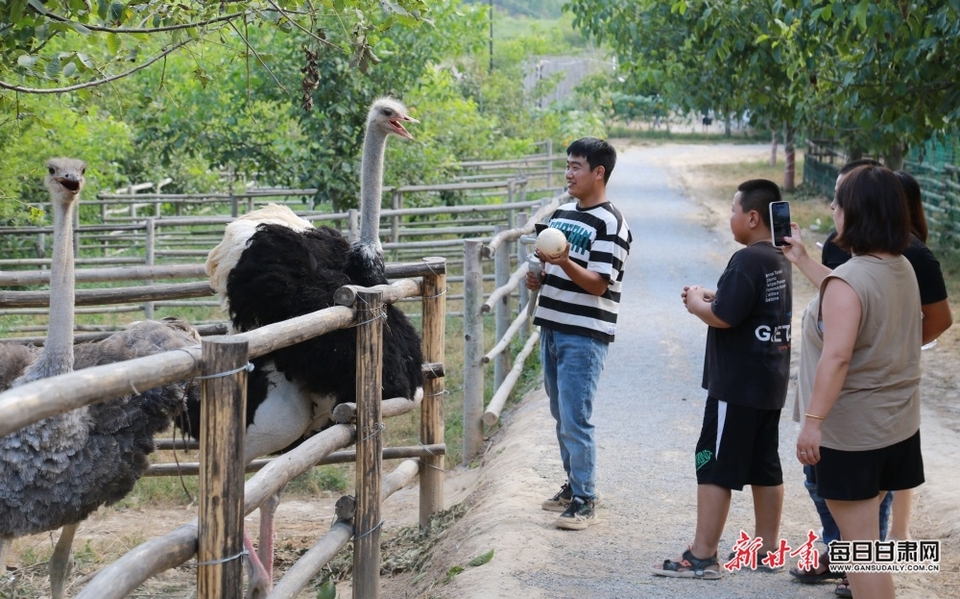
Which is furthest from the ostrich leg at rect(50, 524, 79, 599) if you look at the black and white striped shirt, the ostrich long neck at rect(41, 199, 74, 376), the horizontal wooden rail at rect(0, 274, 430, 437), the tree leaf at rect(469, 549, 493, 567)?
the black and white striped shirt

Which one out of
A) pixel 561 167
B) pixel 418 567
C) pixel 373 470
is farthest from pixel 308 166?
pixel 561 167

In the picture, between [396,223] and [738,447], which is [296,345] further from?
[396,223]

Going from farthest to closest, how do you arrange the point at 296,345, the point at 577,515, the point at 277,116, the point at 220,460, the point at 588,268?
1. the point at 277,116
2. the point at 577,515
3. the point at 588,268
4. the point at 296,345
5. the point at 220,460

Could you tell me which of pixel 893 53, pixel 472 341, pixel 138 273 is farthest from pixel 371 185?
pixel 893 53

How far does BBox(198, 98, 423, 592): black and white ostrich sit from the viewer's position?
12.9 ft

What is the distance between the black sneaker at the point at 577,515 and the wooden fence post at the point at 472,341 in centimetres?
173

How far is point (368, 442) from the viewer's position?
3596 mm

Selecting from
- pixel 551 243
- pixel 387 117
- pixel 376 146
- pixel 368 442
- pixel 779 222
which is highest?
pixel 387 117

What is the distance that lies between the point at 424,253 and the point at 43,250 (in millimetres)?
4097

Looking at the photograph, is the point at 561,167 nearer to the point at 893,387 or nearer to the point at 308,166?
the point at 308,166

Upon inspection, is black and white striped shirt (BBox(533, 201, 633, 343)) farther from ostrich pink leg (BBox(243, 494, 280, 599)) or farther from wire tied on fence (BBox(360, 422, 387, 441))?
ostrich pink leg (BBox(243, 494, 280, 599))

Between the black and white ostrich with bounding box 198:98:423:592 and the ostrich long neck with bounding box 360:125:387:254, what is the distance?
0.24ft

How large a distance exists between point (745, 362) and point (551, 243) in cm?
81

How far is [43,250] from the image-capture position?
11.6 m
